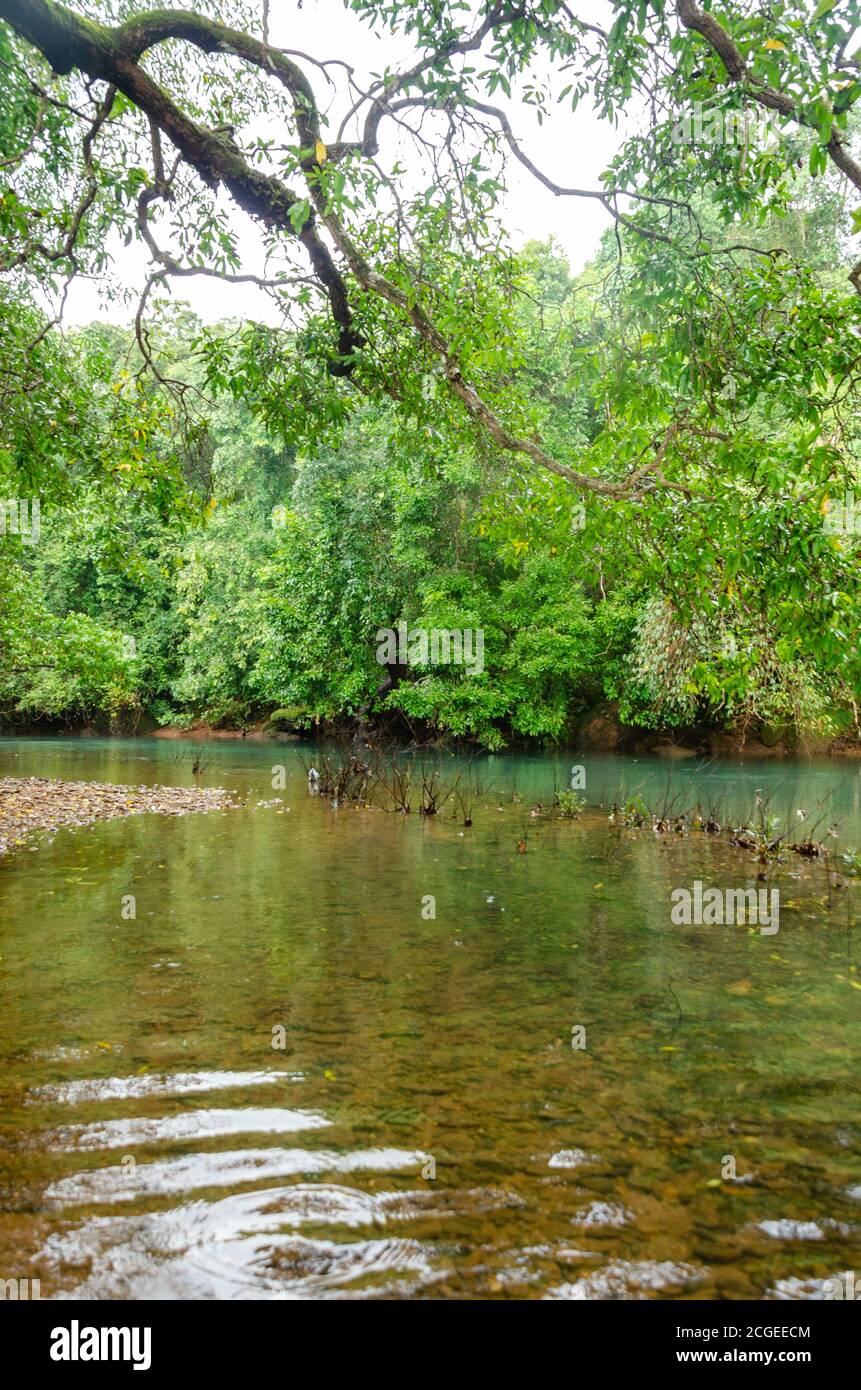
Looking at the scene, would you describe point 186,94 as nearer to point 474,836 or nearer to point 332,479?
point 474,836

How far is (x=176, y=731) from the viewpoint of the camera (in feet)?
126

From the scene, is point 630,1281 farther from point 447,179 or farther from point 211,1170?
point 447,179

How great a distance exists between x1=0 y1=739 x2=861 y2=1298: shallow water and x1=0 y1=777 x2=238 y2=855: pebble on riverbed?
12.0ft

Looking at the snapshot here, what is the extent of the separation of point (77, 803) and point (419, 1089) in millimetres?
12033

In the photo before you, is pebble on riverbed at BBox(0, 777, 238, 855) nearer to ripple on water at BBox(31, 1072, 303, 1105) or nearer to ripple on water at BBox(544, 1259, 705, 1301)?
ripple on water at BBox(31, 1072, 303, 1105)

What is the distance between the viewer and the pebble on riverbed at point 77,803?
12.6 m

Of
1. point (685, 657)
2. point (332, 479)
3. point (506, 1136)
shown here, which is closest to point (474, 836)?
point (685, 657)

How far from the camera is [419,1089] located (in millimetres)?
4305

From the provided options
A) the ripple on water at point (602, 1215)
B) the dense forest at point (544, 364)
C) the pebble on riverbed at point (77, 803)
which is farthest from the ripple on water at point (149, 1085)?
the pebble on riverbed at point (77, 803)

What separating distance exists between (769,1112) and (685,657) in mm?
7373

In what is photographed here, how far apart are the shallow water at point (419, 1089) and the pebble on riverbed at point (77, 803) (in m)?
3.64

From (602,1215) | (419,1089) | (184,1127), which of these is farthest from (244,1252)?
(419,1089)
